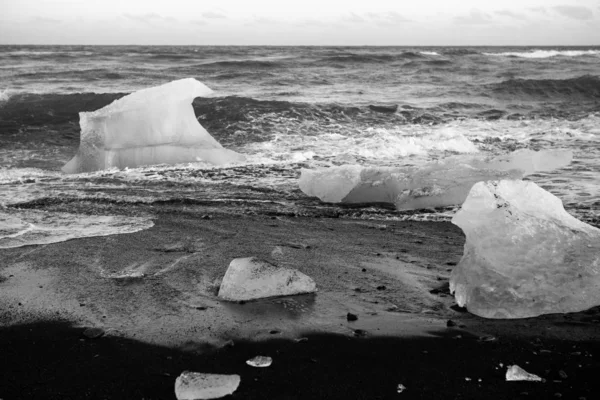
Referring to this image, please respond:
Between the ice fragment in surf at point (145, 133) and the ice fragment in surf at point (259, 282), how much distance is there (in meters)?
4.08

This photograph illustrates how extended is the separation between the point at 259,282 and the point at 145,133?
4.55 meters

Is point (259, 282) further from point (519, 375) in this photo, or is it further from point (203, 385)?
point (519, 375)

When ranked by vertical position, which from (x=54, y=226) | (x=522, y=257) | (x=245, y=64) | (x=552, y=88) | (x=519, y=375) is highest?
(x=245, y=64)

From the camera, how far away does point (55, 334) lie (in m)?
2.86

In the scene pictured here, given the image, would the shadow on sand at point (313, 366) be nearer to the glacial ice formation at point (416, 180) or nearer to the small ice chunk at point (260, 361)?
the small ice chunk at point (260, 361)

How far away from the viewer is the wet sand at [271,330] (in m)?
2.44

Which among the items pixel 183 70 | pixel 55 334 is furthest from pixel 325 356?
pixel 183 70

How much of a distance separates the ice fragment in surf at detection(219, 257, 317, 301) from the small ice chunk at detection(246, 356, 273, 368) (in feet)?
2.11

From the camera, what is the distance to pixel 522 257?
329 cm

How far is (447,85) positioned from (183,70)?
31.4ft

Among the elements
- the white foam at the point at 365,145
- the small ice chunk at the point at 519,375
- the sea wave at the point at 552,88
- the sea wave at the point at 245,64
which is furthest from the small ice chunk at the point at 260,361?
the sea wave at the point at 245,64

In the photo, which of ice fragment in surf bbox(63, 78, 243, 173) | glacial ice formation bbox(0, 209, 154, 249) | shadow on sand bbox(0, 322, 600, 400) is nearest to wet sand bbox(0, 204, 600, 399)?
shadow on sand bbox(0, 322, 600, 400)

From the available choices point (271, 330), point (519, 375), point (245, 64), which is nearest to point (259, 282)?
point (271, 330)

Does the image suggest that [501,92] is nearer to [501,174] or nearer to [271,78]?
[271,78]
